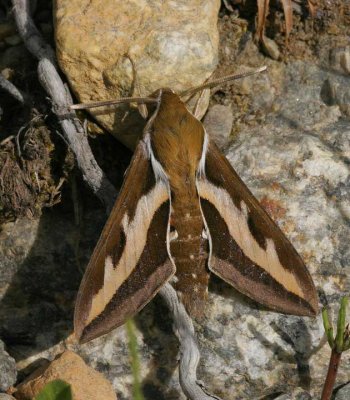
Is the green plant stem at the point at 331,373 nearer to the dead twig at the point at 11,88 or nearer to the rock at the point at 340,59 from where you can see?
the rock at the point at 340,59

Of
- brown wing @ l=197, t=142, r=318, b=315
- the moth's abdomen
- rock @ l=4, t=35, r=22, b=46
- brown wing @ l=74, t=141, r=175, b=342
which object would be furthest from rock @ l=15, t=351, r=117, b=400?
rock @ l=4, t=35, r=22, b=46

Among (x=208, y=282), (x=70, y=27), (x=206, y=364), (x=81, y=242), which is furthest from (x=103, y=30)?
(x=206, y=364)

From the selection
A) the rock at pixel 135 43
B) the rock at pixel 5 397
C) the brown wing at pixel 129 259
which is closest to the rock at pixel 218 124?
the rock at pixel 135 43

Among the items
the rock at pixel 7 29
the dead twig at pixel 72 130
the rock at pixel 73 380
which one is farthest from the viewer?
the rock at pixel 7 29

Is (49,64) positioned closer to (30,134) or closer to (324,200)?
(30,134)

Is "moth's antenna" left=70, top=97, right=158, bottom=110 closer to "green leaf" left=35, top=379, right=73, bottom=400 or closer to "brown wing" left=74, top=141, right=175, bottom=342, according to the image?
"brown wing" left=74, top=141, right=175, bottom=342

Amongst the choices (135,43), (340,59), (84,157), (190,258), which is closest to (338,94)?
(340,59)

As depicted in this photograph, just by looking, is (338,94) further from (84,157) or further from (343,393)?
(343,393)
